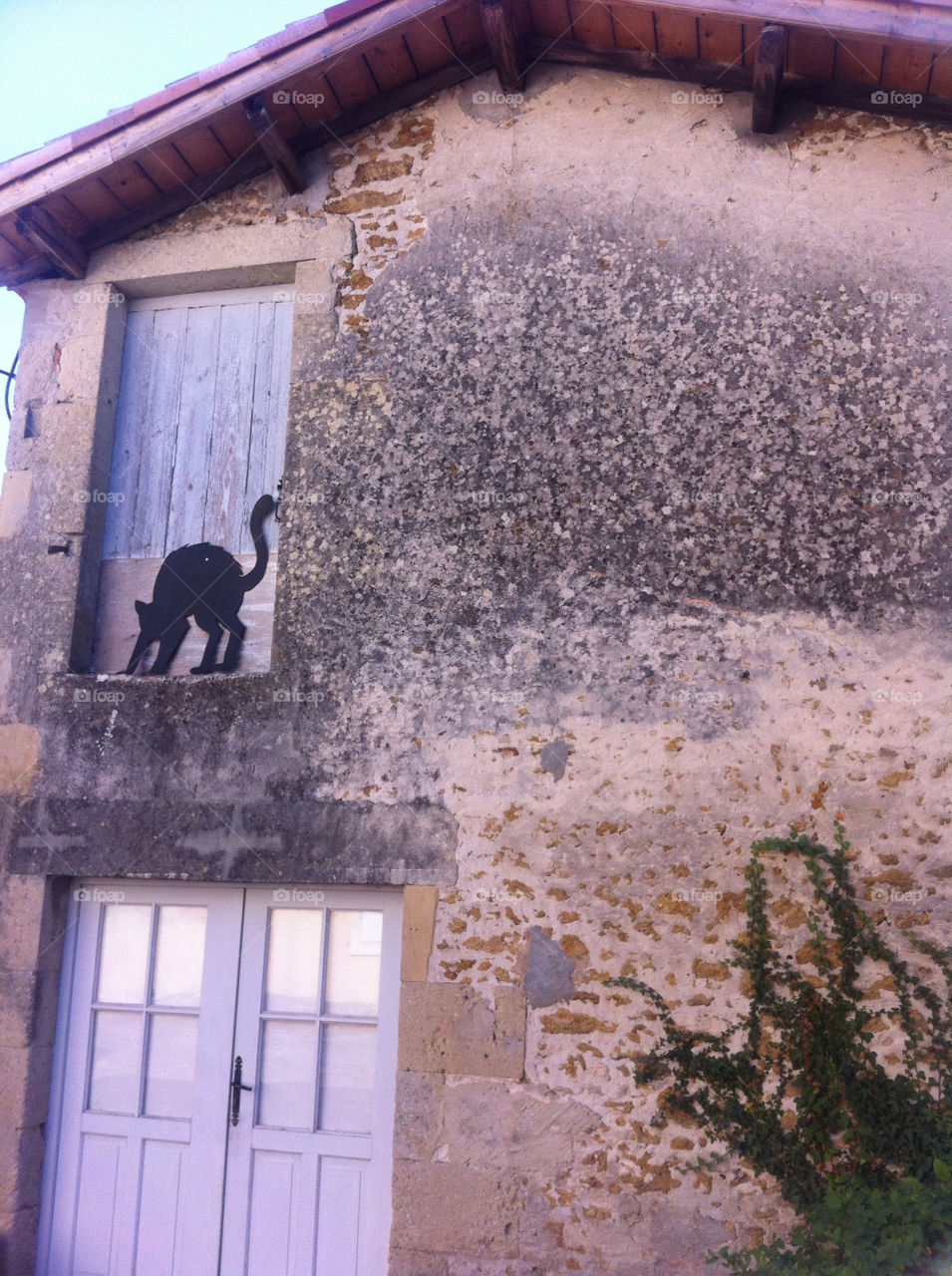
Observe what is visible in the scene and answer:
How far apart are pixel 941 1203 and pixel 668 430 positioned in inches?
118

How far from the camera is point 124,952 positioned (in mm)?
4938

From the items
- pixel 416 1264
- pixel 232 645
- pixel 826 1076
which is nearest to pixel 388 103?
pixel 232 645

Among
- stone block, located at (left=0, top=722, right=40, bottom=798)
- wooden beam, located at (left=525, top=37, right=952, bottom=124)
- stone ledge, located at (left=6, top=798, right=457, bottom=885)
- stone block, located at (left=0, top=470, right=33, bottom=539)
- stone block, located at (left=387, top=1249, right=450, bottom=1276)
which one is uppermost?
wooden beam, located at (left=525, top=37, right=952, bottom=124)

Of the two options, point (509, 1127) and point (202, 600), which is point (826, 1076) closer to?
point (509, 1127)

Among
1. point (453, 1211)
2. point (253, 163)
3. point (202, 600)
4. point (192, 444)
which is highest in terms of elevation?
point (253, 163)

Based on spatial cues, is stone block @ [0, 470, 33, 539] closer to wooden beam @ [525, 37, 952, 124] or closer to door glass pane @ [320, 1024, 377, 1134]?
door glass pane @ [320, 1024, 377, 1134]

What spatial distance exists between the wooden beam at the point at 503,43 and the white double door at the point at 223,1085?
3758 millimetres

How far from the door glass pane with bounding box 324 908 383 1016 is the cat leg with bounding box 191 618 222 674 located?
4.30ft

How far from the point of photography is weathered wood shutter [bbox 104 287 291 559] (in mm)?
5363

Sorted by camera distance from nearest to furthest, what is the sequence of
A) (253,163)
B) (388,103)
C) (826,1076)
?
(826,1076)
(388,103)
(253,163)

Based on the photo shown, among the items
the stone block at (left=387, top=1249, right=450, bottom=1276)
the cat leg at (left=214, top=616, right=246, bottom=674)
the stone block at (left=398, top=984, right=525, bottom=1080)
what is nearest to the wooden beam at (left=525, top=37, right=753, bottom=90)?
the cat leg at (left=214, top=616, right=246, bottom=674)

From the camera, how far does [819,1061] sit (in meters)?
3.95

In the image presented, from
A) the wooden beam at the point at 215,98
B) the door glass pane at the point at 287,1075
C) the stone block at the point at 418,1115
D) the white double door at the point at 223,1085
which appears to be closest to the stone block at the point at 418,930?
the white double door at the point at 223,1085

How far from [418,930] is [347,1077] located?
71cm
